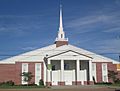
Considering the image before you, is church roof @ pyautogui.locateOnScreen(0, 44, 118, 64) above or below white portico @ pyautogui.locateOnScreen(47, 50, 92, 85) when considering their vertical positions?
above

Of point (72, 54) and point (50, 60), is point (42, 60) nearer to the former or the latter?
point (50, 60)

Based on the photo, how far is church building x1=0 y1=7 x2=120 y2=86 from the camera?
200 ft

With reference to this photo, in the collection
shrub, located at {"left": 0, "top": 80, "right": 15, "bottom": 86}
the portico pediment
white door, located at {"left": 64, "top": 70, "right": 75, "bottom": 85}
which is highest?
the portico pediment

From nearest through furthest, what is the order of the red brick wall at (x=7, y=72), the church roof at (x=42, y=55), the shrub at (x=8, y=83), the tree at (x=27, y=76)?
the shrub at (x=8, y=83), the tree at (x=27, y=76), the red brick wall at (x=7, y=72), the church roof at (x=42, y=55)

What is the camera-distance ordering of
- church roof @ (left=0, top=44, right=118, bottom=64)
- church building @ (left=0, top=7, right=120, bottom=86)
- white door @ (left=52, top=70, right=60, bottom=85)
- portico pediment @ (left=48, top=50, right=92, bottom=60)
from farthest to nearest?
church roof @ (left=0, top=44, right=118, bottom=64)
white door @ (left=52, top=70, right=60, bottom=85)
church building @ (left=0, top=7, right=120, bottom=86)
portico pediment @ (left=48, top=50, right=92, bottom=60)

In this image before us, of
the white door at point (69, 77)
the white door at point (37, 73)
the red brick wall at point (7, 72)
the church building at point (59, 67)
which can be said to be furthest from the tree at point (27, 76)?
the white door at point (69, 77)

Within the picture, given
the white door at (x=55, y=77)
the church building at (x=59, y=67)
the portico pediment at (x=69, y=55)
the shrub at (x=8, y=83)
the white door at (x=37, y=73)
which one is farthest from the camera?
the white door at (x=37, y=73)

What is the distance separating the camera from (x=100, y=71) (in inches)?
2596

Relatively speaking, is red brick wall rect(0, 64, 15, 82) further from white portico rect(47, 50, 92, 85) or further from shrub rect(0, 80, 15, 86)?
white portico rect(47, 50, 92, 85)

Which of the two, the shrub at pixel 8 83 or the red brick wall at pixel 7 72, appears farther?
the red brick wall at pixel 7 72

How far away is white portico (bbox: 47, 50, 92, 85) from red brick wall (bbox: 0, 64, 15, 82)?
8.16m

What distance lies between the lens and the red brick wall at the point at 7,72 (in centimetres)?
6300

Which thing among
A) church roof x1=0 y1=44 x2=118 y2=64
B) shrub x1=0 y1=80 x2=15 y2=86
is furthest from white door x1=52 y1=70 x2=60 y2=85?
shrub x1=0 y1=80 x2=15 y2=86

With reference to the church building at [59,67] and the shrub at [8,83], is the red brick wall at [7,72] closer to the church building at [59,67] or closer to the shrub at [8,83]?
the church building at [59,67]
